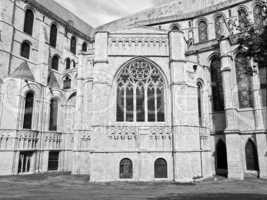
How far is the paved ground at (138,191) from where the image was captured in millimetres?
10531

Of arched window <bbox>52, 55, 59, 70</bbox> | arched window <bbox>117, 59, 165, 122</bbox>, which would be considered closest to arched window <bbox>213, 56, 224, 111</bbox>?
arched window <bbox>117, 59, 165, 122</bbox>

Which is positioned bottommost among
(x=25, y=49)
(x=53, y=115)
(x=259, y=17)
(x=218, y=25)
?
(x=53, y=115)

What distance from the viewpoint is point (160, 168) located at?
52.1 feet

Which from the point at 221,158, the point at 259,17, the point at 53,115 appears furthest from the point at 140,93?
the point at 53,115

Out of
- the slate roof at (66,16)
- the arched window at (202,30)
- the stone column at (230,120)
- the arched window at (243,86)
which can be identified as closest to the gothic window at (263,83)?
the arched window at (243,86)

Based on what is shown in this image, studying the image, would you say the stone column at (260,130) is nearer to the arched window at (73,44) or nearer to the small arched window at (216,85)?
the small arched window at (216,85)

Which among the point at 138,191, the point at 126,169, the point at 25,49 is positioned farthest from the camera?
the point at 25,49

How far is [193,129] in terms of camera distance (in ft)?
54.1

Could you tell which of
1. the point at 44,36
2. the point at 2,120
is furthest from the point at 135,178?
the point at 44,36

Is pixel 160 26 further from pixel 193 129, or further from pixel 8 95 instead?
pixel 8 95

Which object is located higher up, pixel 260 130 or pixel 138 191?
pixel 260 130

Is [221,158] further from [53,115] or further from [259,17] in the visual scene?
[53,115]

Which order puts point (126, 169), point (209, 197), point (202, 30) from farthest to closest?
point (202, 30), point (126, 169), point (209, 197)

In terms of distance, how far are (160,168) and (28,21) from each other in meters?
22.7
